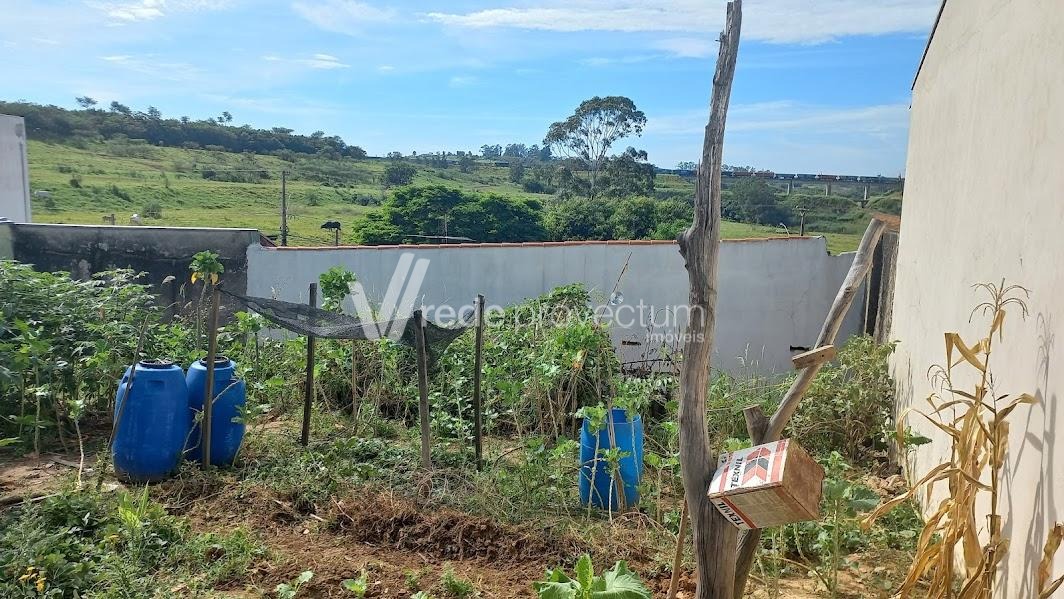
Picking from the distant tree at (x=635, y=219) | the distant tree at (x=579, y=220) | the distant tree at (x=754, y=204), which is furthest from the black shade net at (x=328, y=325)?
the distant tree at (x=579, y=220)

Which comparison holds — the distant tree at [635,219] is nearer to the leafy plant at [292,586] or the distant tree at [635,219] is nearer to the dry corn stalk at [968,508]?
the leafy plant at [292,586]

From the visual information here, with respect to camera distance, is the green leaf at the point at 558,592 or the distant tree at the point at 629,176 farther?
the distant tree at the point at 629,176

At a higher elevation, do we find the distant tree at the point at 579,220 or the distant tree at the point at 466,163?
the distant tree at the point at 466,163

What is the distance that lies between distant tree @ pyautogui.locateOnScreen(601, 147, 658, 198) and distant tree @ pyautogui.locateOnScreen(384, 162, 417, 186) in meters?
12.7

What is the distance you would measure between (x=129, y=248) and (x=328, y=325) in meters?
6.46

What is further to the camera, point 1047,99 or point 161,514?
point 161,514

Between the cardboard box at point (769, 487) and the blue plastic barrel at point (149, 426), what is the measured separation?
3903 mm

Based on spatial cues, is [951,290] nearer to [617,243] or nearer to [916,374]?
[916,374]

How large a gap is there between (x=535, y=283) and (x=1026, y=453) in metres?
8.45

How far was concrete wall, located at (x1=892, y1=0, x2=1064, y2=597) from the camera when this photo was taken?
99.3 inches

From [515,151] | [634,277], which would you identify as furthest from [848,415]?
[515,151]

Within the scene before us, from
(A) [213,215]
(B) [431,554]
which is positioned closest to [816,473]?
(B) [431,554]

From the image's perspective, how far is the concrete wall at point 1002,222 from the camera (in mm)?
2521

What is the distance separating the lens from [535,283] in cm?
1087
